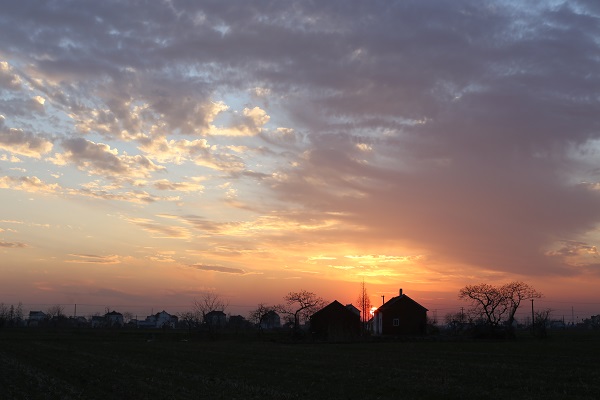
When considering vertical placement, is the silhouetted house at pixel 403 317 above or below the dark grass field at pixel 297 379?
above

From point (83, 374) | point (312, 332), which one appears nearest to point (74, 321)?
point (312, 332)

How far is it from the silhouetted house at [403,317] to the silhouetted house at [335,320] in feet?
17.7

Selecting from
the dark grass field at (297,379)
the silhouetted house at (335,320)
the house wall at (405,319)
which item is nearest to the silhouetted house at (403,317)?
the house wall at (405,319)

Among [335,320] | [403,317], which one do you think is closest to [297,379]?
[335,320]

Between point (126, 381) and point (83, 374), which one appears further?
point (83, 374)

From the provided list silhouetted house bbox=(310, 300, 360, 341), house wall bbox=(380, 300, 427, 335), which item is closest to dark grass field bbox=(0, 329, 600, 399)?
silhouetted house bbox=(310, 300, 360, 341)

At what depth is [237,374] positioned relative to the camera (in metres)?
29.1

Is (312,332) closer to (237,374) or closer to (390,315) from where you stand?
(390,315)

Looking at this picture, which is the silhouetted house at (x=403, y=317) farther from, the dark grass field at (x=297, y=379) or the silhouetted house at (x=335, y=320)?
the dark grass field at (x=297, y=379)

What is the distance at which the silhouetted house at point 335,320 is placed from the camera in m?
91.7

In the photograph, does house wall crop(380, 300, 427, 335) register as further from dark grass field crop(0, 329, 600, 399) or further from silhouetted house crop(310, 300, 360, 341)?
dark grass field crop(0, 329, 600, 399)

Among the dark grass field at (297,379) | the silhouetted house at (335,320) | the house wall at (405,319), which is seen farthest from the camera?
the house wall at (405,319)

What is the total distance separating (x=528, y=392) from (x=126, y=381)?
54.2 feet

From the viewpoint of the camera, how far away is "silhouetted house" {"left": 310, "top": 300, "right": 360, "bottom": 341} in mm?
91688
